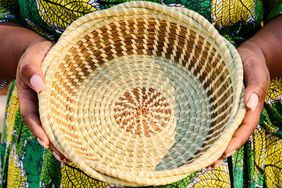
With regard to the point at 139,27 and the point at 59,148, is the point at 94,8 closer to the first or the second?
the point at 139,27

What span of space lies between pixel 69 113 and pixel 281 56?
482 mm

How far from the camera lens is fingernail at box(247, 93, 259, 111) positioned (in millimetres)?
965

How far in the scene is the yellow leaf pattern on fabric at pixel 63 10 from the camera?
1124mm

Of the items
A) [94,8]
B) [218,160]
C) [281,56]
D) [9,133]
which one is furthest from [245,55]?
[9,133]

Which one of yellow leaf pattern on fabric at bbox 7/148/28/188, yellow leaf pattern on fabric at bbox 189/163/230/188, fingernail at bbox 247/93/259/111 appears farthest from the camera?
yellow leaf pattern on fabric at bbox 7/148/28/188

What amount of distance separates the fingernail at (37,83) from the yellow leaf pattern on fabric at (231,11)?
0.39m

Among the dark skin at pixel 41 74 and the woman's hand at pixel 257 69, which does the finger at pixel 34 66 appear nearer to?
the dark skin at pixel 41 74

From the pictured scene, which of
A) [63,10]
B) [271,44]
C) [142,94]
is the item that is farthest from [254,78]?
[63,10]

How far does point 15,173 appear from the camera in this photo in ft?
3.99

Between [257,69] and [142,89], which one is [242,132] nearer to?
[257,69]

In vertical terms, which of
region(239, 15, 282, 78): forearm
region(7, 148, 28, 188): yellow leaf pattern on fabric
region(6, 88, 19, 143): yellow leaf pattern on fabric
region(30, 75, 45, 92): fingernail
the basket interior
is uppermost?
region(30, 75, 45, 92): fingernail

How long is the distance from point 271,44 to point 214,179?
0.32 metres

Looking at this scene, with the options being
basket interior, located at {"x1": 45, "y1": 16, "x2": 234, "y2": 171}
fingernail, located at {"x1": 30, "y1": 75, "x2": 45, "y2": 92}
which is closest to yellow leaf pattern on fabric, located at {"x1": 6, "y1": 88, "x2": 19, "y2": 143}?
basket interior, located at {"x1": 45, "y1": 16, "x2": 234, "y2": 171}

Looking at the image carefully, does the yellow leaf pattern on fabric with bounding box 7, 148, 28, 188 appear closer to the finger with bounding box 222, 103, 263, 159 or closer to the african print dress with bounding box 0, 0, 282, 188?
the african print dress with bounding box 0, 0, 282, 188
